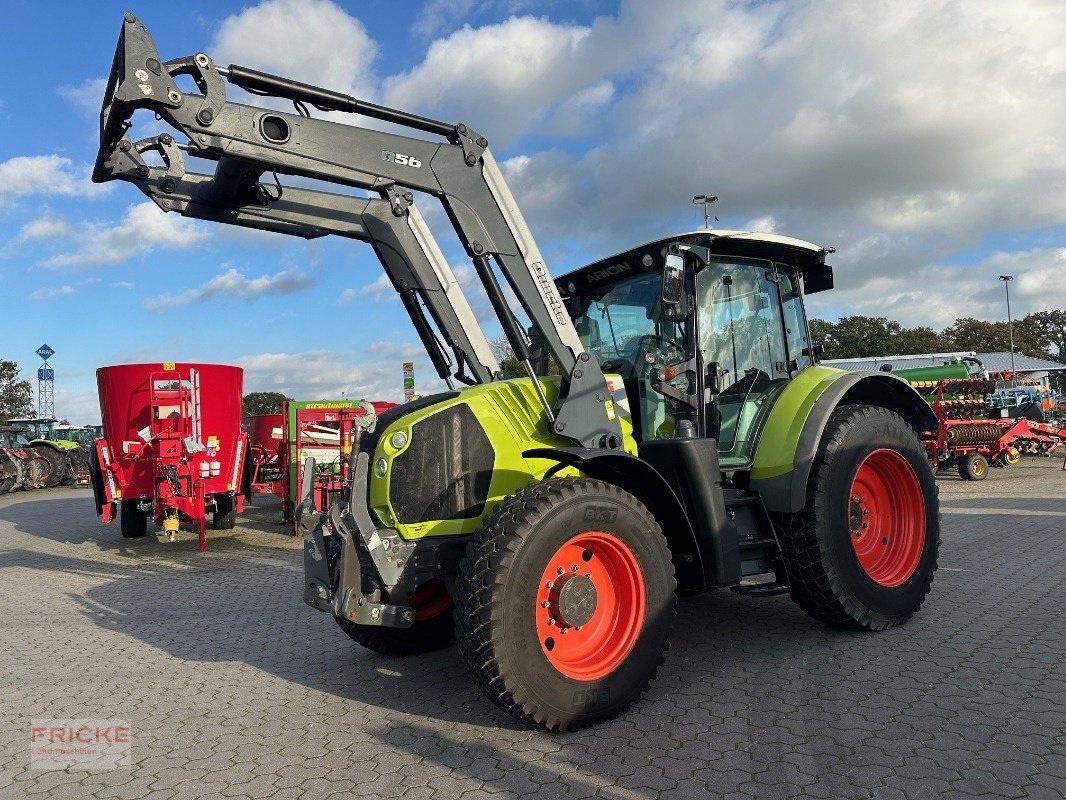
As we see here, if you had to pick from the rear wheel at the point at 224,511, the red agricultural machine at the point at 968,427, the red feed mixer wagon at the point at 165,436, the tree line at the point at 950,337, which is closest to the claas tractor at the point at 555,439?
the red feed mixer wagon at the point at 165,436

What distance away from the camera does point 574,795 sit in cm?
301

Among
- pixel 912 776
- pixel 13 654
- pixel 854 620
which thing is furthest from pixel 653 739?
pixel 13 654

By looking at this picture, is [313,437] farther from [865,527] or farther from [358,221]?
[865,527]

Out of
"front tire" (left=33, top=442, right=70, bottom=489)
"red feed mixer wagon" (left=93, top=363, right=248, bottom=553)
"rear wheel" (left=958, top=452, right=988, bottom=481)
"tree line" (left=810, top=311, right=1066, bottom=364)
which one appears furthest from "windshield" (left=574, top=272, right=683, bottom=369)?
"tree line" (left=810, top=311, right=1066, bottom=364)

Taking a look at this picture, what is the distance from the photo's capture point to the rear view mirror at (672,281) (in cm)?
434

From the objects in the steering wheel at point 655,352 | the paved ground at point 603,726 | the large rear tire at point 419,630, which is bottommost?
the paved ground at point 603,726

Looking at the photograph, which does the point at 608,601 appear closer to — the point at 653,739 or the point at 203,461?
the point at 653,739

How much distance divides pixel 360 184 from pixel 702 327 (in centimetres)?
231

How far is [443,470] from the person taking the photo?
4.03 meters

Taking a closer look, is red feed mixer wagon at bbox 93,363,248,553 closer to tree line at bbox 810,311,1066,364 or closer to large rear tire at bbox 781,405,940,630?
large rear tire at bbox 781,405,940,630

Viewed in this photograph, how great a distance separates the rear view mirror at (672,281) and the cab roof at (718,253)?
50cm

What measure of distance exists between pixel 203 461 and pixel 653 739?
8.84m

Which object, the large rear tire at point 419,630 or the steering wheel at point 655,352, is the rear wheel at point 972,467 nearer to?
the steering wheel at point 655,352

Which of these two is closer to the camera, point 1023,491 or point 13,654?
point 13,654
